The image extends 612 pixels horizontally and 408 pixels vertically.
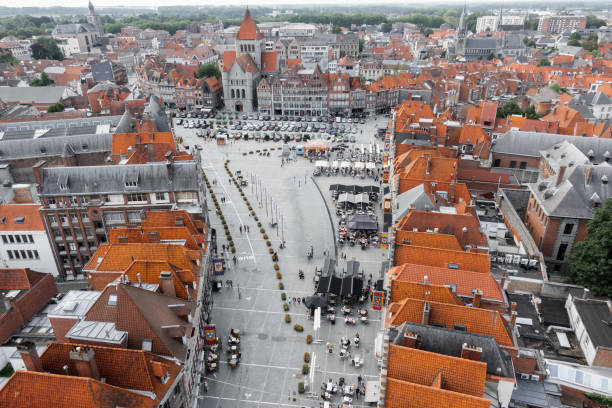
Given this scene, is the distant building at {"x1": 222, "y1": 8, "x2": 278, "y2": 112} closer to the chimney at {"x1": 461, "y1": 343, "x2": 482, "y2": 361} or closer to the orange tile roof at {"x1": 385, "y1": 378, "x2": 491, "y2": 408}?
the chimney at {"x1": 461, "y1": 343, "x2": 482, "y2": 361}

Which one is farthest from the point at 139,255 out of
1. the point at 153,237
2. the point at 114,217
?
the point at 114,217

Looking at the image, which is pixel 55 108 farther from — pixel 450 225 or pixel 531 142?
pixel 531 142

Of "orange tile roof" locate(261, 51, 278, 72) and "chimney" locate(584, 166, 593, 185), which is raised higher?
"orange tile roof" locate(261, 51, 278, 72)

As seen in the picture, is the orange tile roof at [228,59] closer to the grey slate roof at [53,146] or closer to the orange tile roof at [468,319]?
the grey slate roof at [53,146]

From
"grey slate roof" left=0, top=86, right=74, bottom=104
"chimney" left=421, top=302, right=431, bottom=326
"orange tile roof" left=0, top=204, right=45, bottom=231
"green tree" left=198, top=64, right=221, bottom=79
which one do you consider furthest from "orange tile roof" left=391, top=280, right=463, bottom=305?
Answer: "green tree" left=198, top=64, right=221, bottom=79

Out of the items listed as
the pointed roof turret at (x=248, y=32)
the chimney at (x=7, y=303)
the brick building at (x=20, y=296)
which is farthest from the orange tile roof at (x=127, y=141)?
the pointed roof turret at (x=248, y=32)

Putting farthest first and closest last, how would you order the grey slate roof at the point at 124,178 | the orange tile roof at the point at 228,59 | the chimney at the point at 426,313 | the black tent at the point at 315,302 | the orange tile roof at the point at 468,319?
the orange tile roof at the point at 228,59 → the grey slate roof at the point at 124,178 → the black tent at the point at 315,302 → the orange tile roof at the point at 468,319 → the chimney at the point at 426,313

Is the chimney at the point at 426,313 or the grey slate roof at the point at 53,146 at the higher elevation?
the grey slate roof at the point at 53,146
